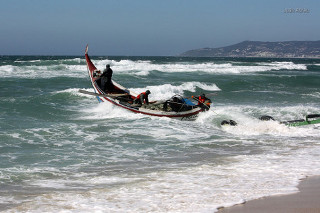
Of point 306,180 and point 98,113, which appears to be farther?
point 98,113

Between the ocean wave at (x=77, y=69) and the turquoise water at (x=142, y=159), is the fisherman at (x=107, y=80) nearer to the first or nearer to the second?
the turquoise water at (x=142, y=159)

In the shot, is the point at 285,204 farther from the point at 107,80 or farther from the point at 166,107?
the point at 107,80

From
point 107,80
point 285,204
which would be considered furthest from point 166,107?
point 285,204

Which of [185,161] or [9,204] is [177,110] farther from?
[9,204]

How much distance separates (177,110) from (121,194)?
8.91 m

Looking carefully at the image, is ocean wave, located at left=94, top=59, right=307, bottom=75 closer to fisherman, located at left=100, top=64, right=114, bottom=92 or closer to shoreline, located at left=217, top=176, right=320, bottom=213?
fisherman, located at left=100, top=64, right=114, bottom=92

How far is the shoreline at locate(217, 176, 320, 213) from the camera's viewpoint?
544 cm

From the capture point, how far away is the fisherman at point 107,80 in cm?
1770

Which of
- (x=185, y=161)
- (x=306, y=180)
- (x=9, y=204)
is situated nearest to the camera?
(x=9, y=204)

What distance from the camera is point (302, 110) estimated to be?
18.1 meters

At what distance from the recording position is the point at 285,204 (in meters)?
5.68

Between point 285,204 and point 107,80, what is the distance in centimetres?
1296

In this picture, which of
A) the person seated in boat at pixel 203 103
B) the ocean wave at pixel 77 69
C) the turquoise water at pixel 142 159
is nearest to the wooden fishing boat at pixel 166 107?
the person seated in boat at pixel 203 103

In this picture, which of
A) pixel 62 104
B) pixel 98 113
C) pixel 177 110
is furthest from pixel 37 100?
pixel 177 110
